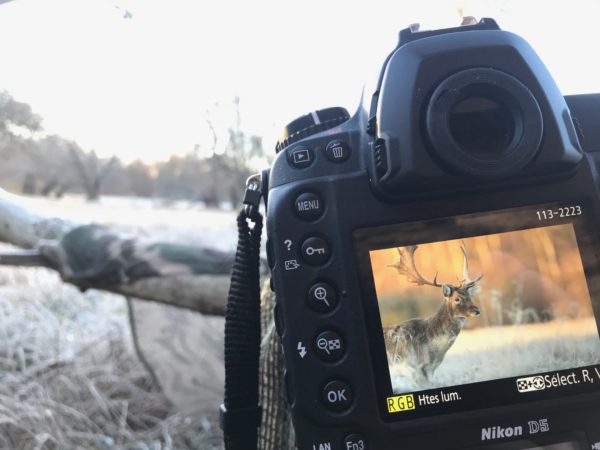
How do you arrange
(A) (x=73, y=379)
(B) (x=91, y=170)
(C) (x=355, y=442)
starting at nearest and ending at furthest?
(C) (x=355, y=442) < (A) (x=73, y=379) < (B) (x=91, y=170)

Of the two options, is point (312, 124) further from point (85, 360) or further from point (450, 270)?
point (85, 360)

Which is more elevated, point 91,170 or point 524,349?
point 91,170

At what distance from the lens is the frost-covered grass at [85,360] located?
668 millimetres

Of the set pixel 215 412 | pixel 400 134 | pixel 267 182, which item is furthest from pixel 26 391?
pixel 400 134

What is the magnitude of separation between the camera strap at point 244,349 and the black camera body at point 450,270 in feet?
0.25

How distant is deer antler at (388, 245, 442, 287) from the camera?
1.34 ft

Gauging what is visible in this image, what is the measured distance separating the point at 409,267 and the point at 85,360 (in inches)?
20.3

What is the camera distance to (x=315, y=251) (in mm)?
Answer: 418

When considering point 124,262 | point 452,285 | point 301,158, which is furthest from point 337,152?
point 124,262

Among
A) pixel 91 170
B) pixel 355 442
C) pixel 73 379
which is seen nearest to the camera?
pixel 355 442

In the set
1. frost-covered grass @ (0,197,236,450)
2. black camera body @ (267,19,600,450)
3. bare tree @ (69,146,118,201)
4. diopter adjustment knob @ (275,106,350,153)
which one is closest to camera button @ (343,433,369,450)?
black camera body @ (267,19,600,450)

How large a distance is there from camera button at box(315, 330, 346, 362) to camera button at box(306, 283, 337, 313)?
0.02 m

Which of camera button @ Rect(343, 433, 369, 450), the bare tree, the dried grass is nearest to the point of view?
camera button @ Rect(343, 433, 369, 450)

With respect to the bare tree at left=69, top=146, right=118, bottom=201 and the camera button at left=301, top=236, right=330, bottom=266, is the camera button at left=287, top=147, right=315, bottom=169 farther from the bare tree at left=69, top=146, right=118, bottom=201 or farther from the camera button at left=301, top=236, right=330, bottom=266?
the bare tree at left=69, top=146, right=118, bottom=201
